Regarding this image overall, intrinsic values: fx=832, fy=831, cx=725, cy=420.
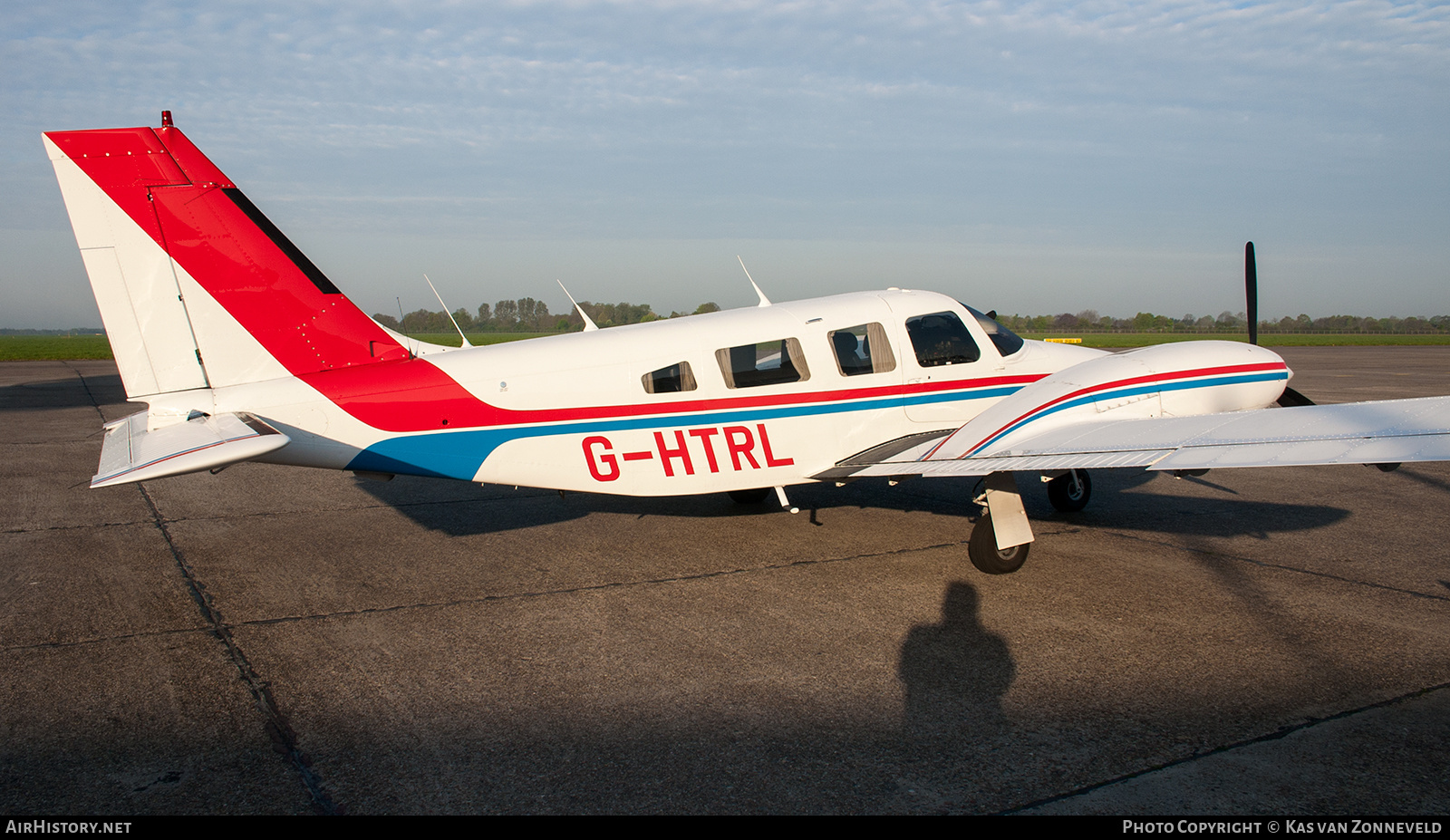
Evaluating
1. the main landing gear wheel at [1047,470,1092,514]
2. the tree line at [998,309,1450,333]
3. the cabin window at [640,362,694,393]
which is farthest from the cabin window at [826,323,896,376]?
the tree line at [998,309,1450,333]

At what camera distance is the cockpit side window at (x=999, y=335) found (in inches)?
339

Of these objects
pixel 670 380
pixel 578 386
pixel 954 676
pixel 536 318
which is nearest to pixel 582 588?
pixel 578 386

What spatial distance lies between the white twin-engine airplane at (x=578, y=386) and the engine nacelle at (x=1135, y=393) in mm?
20

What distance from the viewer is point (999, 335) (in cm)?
867

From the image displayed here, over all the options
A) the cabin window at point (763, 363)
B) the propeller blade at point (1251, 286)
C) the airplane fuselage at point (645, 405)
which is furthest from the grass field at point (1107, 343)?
the cabin window at point (763, 363)

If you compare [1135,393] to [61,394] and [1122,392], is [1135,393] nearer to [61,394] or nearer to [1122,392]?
[1122,392]

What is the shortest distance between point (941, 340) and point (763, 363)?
1.90m

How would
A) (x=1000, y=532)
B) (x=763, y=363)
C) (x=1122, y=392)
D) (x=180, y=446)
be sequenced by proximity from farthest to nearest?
1. (x=763, y=363)
2. (x=1122, y=392)
3. (x=1000, y=532)
4. (x=180, y=446)

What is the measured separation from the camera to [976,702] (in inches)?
192

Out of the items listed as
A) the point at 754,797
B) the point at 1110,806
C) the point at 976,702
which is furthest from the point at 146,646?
the point at 1110,806

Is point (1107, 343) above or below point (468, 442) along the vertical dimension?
below

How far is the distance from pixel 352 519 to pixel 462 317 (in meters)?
48.8

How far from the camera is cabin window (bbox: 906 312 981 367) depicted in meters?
8.24
